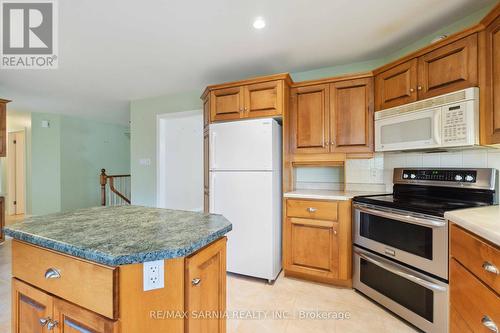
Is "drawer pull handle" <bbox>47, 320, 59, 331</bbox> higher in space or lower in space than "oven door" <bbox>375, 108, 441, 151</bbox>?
lower

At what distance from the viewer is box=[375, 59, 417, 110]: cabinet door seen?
6.17 ft

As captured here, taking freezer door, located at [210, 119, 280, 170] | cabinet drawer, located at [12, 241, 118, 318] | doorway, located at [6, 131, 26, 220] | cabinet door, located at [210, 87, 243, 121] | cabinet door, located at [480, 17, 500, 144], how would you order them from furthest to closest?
doorway, located at [6, 131, 26, 220] < cabinet door, located at [210, 87, 243, 121] < freezer door, located at [210, 119, 280, 170] < cabinet door, located at [480, 17, 500, 144] < cabinet drawer, located at [12, 241, 118, 318]

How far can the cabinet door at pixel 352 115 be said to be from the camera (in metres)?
2.25

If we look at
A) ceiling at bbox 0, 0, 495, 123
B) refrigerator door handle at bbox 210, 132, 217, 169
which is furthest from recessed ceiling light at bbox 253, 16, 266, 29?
refrigerator door handle at bbox 210, 132, 217, 169

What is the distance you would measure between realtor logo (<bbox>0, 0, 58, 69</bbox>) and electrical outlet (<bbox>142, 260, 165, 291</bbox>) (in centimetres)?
203

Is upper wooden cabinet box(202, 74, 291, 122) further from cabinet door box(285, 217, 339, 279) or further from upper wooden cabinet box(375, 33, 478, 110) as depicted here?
cabinet door box(285, 217, 339, 279)

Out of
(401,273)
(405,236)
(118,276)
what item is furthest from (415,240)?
(118,276)

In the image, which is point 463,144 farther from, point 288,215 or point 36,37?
point 36,37

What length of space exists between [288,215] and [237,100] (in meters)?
1.31

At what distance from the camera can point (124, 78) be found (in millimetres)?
3029

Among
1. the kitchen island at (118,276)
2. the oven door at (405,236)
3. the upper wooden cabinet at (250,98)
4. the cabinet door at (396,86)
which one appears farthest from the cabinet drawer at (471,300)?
the upper wooden cabinet at (250,98)

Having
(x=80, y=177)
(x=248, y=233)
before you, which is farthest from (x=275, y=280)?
(x=80, y=177)

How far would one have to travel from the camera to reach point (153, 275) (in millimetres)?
793

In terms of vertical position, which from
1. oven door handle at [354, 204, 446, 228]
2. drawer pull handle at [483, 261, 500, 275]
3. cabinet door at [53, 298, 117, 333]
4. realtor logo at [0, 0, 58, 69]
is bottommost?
cabinet door at [53, 298, 117, 333]
